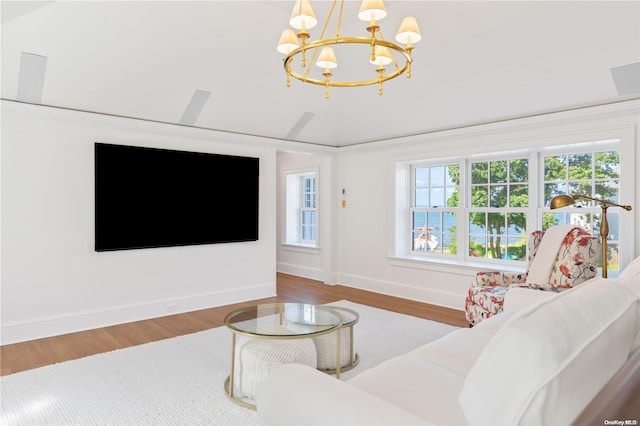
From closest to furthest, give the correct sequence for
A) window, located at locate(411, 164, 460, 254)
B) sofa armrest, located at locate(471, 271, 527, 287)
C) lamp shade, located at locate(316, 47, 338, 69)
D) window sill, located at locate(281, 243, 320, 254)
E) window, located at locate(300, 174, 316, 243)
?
1. lamp shade, located at locate(316, 47, 338, 69)
2. sofa armrest, located at locate(471, 271, 527, 287)
3. window, located at locate(411, 164, 460, 254)
4. window sill, located at locate(281, 243, 320, 254)
5. window, located at locate(300, 174, 316, 243)

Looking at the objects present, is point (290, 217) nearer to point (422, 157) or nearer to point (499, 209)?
point (422, 157)

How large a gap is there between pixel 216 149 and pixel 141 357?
2674mm

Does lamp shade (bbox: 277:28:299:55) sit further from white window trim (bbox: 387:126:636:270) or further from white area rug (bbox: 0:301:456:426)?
white window trim (bbox: 387:126:636:270)

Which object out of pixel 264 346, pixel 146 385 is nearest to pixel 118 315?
pixel 146 385

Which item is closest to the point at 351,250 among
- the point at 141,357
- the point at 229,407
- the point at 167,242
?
the point at 167,242

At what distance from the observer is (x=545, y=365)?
3.03ft

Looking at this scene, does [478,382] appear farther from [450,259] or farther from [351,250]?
[351,250]

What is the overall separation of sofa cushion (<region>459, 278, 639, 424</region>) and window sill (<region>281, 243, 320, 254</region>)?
6004 millimetres

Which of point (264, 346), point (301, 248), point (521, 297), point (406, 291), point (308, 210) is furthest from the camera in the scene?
point (308, 210)

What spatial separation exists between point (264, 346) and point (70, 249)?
2.67 metres

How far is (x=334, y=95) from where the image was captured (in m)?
5.14

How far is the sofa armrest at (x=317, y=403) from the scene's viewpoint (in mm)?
1221

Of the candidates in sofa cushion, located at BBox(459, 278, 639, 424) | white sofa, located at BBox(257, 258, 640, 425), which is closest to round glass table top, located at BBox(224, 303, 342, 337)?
white sofa, located at BBox(257, 258, 640, 425)

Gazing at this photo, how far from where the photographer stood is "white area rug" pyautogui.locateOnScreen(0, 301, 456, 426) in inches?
94.0
